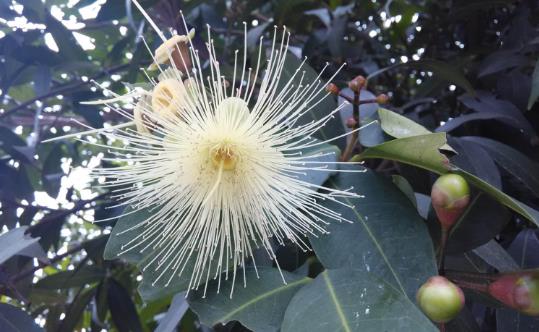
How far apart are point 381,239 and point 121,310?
817 mm

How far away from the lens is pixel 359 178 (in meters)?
0.92

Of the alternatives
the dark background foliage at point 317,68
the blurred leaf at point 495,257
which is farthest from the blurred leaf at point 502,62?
the blurred leaf at point 495,257

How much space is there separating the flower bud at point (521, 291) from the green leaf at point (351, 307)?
0.40 feet

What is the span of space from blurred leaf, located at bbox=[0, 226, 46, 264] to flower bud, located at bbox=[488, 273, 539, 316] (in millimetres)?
682

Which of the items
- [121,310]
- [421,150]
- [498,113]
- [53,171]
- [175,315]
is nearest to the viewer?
[421,150]

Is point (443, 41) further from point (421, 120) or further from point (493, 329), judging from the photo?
point (493, 329)

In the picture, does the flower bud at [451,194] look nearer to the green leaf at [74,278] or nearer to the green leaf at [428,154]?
the green leaf at [428,154]

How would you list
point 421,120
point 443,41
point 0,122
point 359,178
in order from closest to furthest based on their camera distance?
1. point 359,178
2. point 421,120
3. point 0,122
4. point 443,41

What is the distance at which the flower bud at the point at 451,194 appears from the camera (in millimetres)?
757

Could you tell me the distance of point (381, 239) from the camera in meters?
0.84

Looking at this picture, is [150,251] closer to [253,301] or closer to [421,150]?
[253,301]

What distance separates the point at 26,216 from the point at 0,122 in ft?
0.86

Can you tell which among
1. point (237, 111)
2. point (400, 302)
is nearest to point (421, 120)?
point (237, 111)

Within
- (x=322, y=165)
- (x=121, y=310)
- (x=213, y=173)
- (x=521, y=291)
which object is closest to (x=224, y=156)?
(x=213, y=173)
